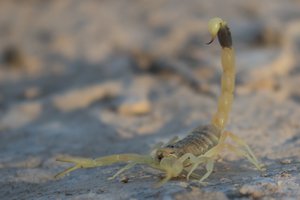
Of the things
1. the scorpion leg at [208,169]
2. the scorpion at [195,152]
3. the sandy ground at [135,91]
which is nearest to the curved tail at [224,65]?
the scorpion at [195,152]

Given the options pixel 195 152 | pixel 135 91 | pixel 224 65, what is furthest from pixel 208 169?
pixel 135 91

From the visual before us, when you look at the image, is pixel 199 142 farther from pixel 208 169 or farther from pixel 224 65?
pixel 224 65

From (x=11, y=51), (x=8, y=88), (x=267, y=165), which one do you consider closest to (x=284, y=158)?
(x=267, y=165)

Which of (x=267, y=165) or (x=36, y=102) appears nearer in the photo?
(x=267, y=165)

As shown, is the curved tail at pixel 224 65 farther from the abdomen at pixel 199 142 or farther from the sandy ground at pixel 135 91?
the sandy ground at pixel 135 91

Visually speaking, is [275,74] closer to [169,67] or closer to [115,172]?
[169,67]

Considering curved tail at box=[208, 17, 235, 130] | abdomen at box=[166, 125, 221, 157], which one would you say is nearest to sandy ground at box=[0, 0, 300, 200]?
abdomen at box=[166, 125, 221, 157]
